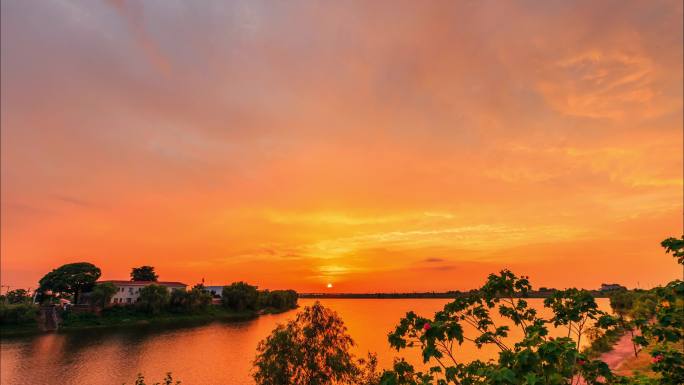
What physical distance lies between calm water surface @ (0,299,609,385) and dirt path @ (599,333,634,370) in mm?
13698

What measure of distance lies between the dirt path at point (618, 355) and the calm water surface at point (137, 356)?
1370cm

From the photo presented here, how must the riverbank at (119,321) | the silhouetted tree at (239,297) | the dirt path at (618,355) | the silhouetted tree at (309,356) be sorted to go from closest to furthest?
the silhouetted tree at (309,356) < the dirt path at (618,355) < the riverbank at (119,321) < the silhouetted tree at (239,297)

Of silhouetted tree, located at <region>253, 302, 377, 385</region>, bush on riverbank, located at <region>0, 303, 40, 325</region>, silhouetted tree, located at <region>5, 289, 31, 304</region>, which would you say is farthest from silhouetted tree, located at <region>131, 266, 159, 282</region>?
silhouetted tree, located at <region>253, 302, 377, 385</region>

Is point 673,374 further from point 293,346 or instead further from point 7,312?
point 7,312

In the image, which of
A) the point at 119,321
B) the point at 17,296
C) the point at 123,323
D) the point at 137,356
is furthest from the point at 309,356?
the point at 17,296

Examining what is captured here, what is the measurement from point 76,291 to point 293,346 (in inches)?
4645

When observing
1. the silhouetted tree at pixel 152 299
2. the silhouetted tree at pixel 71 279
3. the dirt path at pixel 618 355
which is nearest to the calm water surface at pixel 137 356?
the dirt path at pixel 618 355

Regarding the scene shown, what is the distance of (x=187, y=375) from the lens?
44156mm

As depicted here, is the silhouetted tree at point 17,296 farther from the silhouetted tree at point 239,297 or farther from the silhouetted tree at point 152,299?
the silhouetted tree at point 239,297

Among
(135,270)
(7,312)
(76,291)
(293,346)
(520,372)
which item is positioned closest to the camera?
(520,372)

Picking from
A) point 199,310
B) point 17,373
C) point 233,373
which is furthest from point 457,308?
point 199,310

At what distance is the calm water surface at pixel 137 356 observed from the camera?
A: 4309 centimetres

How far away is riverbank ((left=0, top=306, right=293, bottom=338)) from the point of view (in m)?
78.2

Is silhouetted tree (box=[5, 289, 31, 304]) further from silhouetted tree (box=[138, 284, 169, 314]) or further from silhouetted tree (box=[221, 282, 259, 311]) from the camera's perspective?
silhouetted tree (box=[221, 282, 259, 311])
